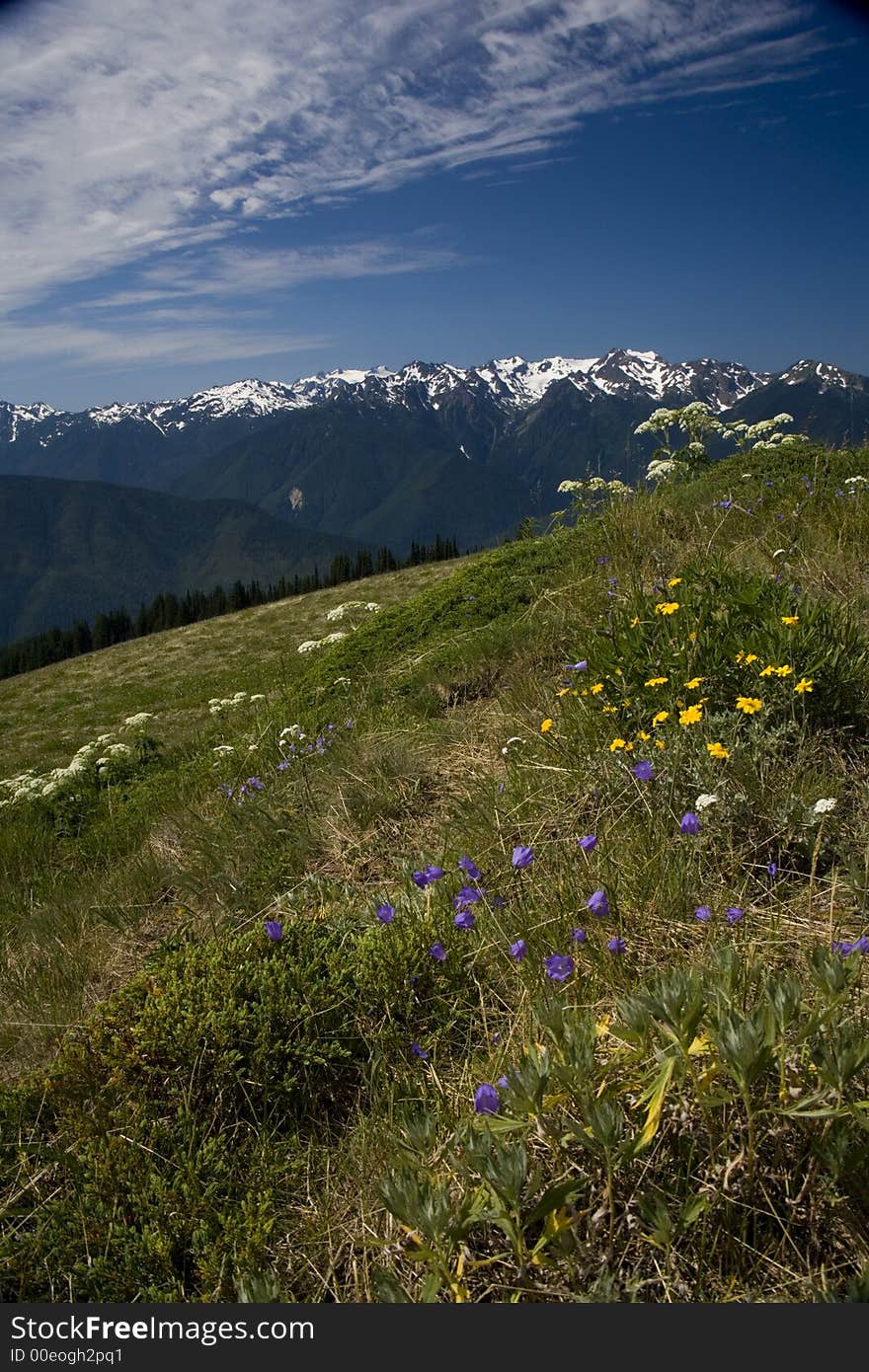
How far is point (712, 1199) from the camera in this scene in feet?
5.48

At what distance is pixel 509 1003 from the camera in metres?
2.53

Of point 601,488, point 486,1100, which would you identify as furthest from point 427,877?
point 601,488

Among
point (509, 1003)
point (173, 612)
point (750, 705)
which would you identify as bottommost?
point (173, 612)

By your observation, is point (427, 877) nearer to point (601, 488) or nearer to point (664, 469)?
point (601, 488)

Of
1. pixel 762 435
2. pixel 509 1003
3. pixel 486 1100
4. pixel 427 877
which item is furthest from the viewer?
pixel 762 435

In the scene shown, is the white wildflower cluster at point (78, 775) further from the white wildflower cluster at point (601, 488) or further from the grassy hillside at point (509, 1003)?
the white wildflower cluster at point (601, 488)

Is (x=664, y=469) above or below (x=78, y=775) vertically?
above

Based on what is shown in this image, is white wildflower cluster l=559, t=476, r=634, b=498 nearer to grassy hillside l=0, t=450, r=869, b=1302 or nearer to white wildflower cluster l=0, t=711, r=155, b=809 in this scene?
A: grassy hillside l=0, t=450, r=869, b=1302

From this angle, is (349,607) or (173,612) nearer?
(349,607)

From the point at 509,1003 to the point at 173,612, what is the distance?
11499 centimetres

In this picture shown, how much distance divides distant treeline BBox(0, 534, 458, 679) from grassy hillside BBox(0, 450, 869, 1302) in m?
90.2

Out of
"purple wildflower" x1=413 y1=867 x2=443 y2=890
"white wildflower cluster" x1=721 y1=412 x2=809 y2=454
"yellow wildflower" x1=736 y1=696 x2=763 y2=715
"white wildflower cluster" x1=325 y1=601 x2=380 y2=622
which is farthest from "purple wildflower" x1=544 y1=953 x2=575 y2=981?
"white wildflower cluster" x1=325 y1=601 x2=380 y2=622

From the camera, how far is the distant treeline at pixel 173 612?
329 feet

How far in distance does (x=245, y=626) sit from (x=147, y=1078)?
36.8 m
